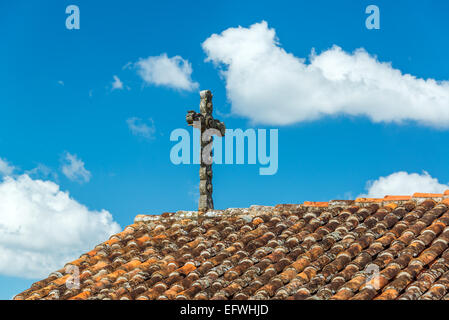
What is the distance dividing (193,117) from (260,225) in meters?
2.82

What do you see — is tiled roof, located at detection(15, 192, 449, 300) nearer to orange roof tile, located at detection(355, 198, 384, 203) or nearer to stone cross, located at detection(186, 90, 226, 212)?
orange roof tile, located at detection(355, 198, 384, 203)

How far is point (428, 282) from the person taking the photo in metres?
6.62

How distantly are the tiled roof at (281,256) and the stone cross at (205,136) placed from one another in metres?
0.54

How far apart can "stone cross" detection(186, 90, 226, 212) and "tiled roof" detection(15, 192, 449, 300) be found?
0.54 m

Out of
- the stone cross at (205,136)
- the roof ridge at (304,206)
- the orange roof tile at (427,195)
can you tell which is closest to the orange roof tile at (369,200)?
the roof ridge at (304,206)

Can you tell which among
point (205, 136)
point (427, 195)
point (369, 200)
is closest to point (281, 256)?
point (369, 200)

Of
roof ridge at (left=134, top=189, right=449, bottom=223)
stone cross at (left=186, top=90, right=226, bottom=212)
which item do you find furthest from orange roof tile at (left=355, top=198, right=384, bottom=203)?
stone cross at (left=186, top=90, right=226, bottom=212)

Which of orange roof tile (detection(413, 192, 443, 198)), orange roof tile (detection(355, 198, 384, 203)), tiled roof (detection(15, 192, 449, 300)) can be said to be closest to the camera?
tiled roof (detection(15, 192, 449, 300))

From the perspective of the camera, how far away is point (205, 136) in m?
11.1

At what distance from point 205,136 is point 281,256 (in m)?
3.80

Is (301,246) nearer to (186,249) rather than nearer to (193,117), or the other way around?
(186,249)

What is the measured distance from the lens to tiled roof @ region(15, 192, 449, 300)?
7.00 metres

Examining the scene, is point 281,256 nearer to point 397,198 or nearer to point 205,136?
point 397,198
